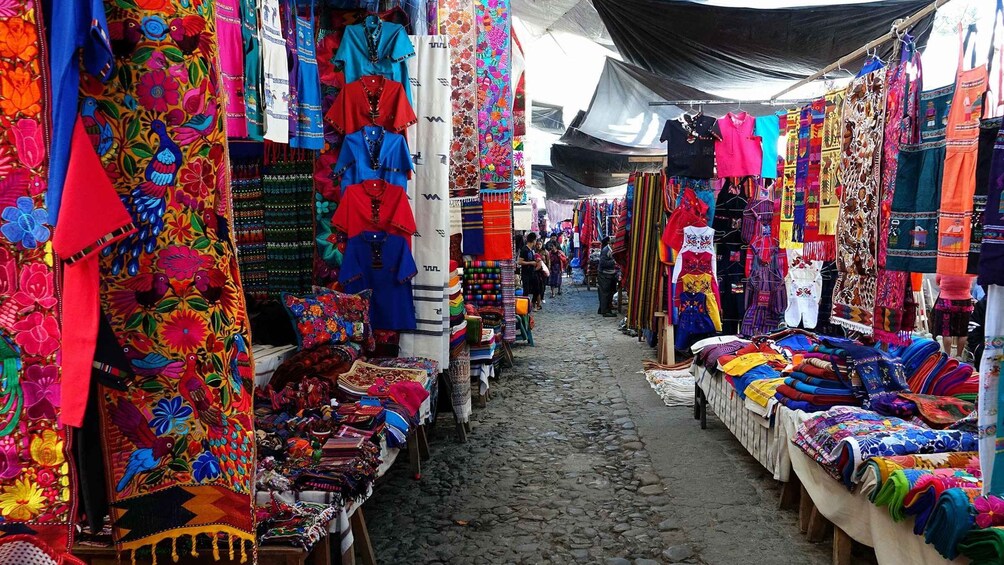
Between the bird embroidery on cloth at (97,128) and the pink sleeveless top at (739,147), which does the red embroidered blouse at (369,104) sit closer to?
the bird embroidery on cloth at (97,128)

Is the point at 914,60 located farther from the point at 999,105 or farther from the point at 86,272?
the point at 86,272

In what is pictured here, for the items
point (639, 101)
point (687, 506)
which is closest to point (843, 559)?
point (687, 506)

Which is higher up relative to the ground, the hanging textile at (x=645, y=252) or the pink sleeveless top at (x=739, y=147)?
the pink sleeveless top at (x=739, y=147)

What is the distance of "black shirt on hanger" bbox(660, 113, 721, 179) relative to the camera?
7336mm

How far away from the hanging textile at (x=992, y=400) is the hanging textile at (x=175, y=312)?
2.59m

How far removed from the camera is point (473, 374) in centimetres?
679

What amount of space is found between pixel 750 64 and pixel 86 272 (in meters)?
6.04

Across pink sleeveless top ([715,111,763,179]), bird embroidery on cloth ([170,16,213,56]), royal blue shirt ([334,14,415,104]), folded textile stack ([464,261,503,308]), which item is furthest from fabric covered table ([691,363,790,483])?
bird embroidery on cloth ([170,16,213,56])

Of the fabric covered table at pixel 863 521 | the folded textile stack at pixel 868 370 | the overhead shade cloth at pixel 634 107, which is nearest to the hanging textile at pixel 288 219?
the fabric covered table at pixel 863 521

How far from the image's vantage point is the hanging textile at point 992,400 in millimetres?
2494

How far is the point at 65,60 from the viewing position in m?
1.67

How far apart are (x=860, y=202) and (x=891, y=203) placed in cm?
49

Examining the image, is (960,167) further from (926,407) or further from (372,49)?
(372,49)

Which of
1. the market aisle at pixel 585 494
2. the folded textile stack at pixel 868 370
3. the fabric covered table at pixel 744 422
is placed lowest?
the market aisle at pixel 585 494
